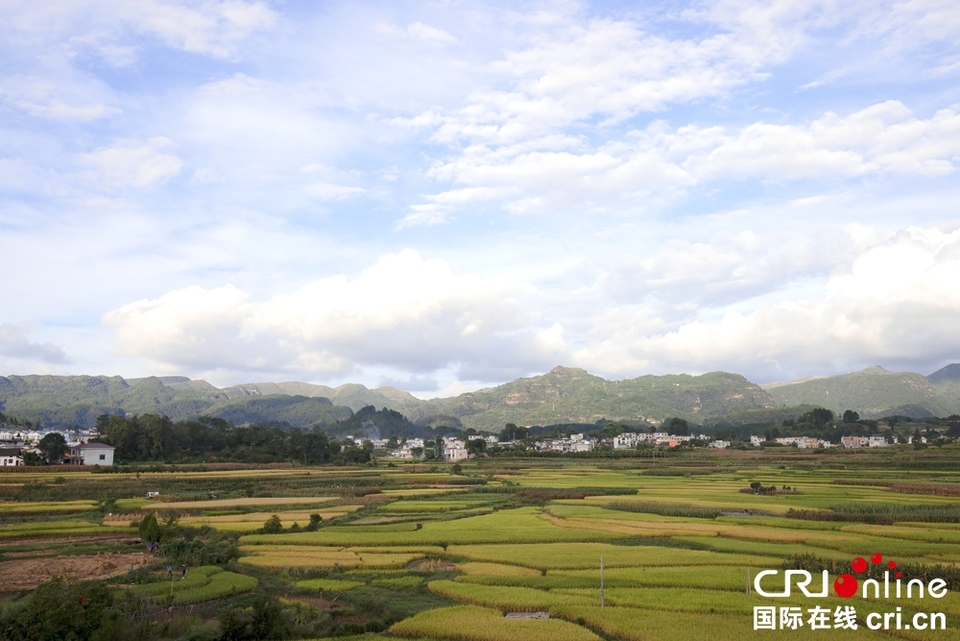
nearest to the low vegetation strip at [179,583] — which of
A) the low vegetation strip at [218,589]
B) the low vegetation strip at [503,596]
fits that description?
the low vegetation strip at [218,589]

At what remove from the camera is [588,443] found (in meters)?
141

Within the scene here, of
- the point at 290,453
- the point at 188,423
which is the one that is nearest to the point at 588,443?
the point at 290,453

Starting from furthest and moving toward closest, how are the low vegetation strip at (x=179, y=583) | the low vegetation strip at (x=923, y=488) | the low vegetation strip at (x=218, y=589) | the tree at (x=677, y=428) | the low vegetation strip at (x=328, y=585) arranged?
the tree at (x=677, y=428)
the low vegetation strip at (x=923, y=488)
the low vegetation strip at (x=328, y=585)
the low vegetation strip at (x=179, y=583)
the low vegetation strip at (x=218, y=589)

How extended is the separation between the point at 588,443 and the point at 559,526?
110m

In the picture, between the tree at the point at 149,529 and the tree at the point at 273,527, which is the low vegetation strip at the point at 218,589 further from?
the tree at the point at 273,527

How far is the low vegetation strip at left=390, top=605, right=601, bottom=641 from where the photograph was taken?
15.9 meters

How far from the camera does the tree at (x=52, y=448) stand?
7600 centimetres

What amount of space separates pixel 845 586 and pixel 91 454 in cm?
7922

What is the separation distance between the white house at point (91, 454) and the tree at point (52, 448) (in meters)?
1.43

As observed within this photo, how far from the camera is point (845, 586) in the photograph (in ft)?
65.3

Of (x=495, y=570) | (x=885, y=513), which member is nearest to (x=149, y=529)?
(x=495, y=570)

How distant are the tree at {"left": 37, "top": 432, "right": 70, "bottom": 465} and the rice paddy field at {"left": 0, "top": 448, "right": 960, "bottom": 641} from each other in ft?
71.4

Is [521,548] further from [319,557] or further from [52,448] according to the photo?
[52,448]

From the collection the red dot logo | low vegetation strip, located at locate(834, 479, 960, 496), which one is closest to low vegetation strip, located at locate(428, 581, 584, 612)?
the red dot logo
